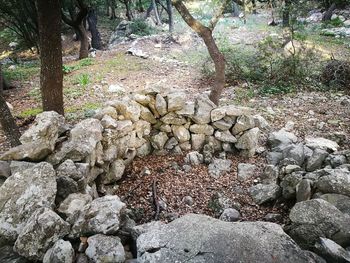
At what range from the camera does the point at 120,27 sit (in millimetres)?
18297

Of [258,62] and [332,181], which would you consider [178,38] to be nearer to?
[258,62]

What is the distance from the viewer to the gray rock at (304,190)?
358 cm

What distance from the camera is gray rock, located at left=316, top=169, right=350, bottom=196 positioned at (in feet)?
11.2

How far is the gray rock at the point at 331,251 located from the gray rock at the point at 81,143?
8.59 feet

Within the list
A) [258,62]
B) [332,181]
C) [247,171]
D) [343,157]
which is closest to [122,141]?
[247,171]

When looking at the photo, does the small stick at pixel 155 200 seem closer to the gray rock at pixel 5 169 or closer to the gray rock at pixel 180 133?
the gray rock at pixel 180 133

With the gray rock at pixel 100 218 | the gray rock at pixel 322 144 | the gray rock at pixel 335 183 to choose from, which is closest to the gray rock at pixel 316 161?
the gray rock at pixel 322 144

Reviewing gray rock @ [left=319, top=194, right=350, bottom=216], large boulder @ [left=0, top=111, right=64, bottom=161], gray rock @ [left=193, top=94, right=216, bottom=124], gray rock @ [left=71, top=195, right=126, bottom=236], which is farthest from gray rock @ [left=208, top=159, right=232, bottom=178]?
large boulder @ [left=0, top=111, right=64, bottom=161]

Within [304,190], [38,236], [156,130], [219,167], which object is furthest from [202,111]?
[38,236]

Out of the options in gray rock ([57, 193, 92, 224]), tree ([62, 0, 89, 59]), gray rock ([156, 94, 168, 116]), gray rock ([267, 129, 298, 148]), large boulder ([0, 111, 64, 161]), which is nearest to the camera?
gray rock ([57, 193, 92, 224])

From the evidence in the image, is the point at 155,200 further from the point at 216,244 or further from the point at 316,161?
the point at 316,161

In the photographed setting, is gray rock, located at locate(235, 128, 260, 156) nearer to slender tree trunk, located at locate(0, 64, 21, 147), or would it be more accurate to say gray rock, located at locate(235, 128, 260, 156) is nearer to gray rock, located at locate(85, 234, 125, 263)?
gray rock, located at locate(85, 234, 125, 263)

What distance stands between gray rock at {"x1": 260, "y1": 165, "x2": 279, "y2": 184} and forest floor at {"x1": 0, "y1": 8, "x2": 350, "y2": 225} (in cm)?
42

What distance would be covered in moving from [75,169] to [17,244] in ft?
3.35
